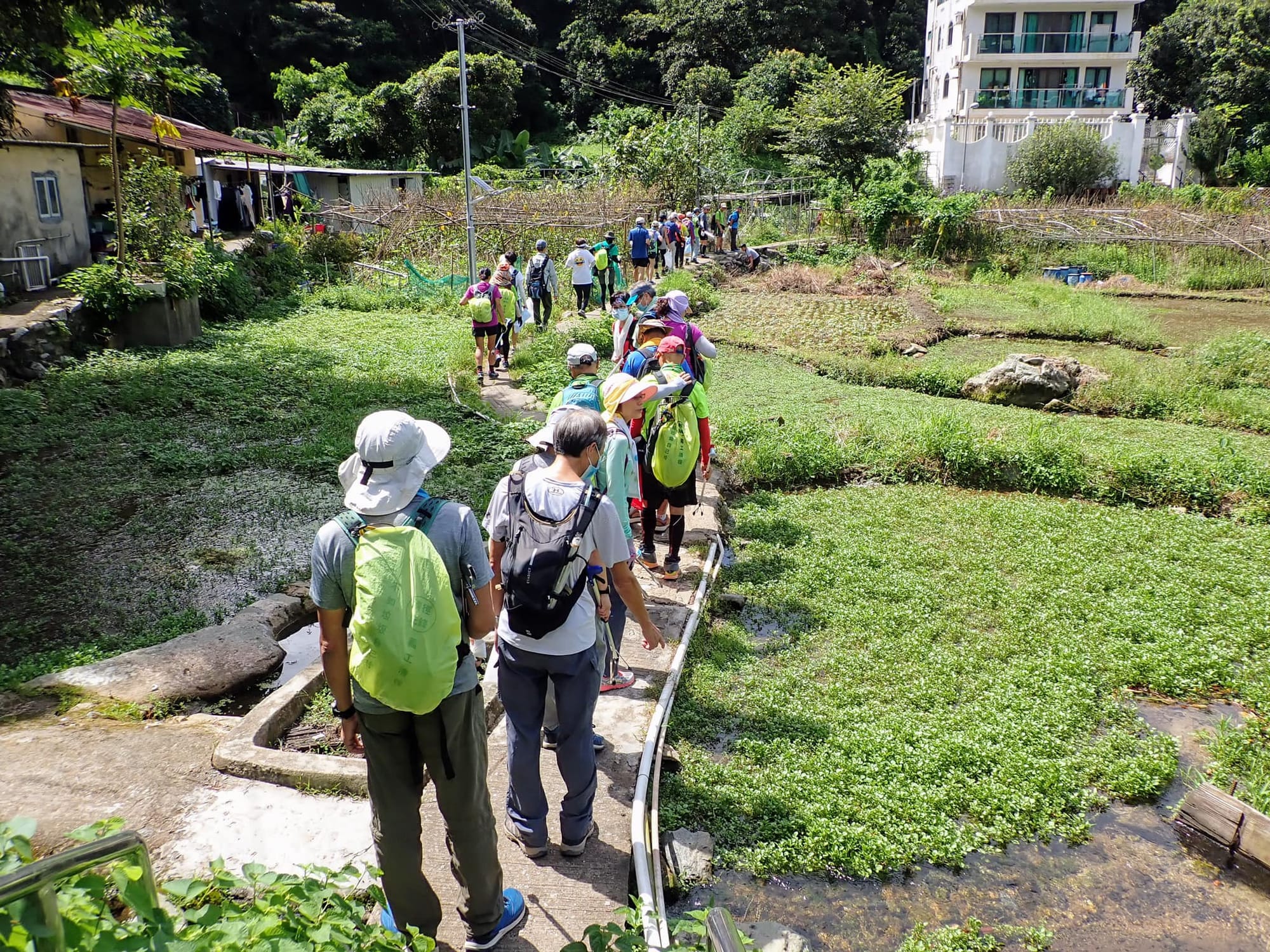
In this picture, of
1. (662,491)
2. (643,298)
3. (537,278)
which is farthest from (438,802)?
(537,278)

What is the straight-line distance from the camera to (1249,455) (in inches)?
390

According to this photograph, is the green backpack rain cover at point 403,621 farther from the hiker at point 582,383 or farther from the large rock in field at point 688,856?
the hiker at point 582,383

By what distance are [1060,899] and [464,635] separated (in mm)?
3044

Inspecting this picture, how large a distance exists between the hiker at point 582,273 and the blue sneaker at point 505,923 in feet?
44.8

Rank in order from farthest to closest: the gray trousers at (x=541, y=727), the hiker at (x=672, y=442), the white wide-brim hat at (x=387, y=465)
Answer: the hiker at (x=672, y=442)
the gray trousers at (x=541, y=727)
the white wide-brim hat at (x=387, y=465)

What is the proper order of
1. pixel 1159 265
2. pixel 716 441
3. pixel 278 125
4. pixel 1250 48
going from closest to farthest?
pixel 716 441
pixel 1159 265
pixel 1250 48
pixel 278 125

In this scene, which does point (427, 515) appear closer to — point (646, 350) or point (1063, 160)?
point (646, 350)

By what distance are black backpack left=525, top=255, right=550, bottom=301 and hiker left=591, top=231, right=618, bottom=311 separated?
174 centimetres

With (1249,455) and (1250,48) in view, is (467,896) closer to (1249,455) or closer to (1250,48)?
(1249,455)

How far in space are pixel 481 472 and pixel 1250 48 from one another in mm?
40027

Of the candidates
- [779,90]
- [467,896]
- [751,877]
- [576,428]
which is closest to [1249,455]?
[751,877]

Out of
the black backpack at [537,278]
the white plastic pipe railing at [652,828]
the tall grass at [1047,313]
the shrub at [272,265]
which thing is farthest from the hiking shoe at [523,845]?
the shrub at [272,265]

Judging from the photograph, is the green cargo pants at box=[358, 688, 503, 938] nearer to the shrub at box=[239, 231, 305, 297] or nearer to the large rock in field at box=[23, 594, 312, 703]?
the large rock in field at box=[23, 594, 312, 703]

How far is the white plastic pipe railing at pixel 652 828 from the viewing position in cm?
332
